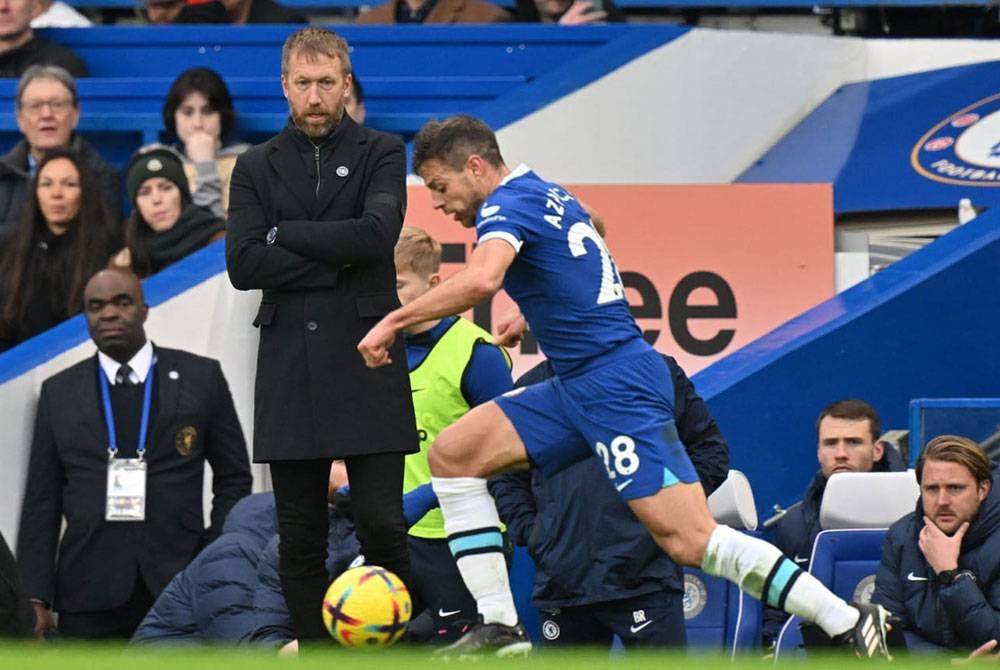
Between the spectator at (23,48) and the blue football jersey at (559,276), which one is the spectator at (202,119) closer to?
the spectator at (23,48)

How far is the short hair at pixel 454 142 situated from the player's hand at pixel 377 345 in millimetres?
773

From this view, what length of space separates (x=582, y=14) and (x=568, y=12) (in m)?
0.10

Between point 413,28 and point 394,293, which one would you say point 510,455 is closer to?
point 394,293

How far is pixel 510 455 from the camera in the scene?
6.80m

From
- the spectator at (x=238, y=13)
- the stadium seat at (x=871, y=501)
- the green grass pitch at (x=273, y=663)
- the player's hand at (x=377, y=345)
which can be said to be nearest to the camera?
the green grass pitch at (x=273, y=663)

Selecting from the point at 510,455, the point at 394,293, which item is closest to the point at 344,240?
the point at 394,293

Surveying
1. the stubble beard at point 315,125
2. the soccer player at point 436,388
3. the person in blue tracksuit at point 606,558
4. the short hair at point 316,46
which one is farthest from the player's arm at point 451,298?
the soccer player at point 436,388

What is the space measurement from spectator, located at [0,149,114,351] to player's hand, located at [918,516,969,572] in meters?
4.42

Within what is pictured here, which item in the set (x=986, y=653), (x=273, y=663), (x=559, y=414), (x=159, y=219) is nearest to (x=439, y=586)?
(x=559, y=414)

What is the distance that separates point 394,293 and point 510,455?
61cm

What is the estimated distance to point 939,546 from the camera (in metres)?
7.54

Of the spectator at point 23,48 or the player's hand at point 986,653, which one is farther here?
the spectator at point 23,48

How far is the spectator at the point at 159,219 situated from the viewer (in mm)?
10375

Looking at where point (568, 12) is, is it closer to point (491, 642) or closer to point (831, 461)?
point (831, 461)
